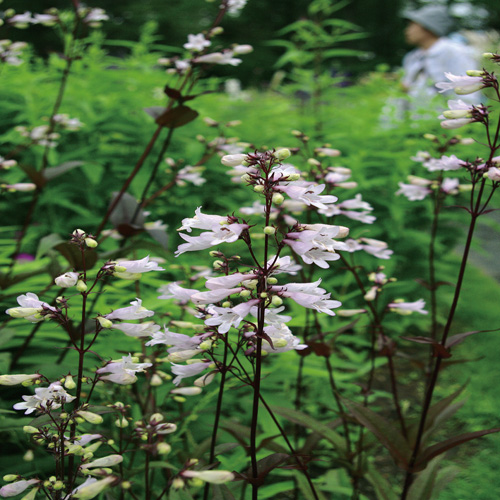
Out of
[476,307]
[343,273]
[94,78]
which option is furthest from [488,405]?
[94,78]

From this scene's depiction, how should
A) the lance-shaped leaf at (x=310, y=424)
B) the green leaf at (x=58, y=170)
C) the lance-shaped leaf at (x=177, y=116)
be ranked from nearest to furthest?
the lance-shaped leaf at (x=310, y=424), the lance-shaped leaf at (x=177, y=116), the green leaf at (x=58, y=170)

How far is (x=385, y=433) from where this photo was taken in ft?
5.16

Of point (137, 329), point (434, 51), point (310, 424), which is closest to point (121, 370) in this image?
point (137, 329)

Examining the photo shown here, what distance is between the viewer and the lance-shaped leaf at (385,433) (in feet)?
5.07

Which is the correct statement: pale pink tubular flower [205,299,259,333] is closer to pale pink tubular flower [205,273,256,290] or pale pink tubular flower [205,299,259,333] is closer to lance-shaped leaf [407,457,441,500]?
pale pink tubular flower [205,273,256,290]

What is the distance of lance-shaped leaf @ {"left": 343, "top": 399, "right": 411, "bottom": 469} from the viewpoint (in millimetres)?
1545

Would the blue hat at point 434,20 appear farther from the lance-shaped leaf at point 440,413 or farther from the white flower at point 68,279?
the white flower at point 68,279

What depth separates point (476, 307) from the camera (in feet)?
15.2

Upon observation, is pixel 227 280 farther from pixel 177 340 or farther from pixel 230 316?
pixel 177 340

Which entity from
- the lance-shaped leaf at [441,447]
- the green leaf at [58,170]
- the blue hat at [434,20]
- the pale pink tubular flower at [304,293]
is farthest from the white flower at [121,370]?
the blue hat at [434,20]

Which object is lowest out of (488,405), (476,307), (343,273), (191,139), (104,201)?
(476,307)

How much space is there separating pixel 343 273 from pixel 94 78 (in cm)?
247

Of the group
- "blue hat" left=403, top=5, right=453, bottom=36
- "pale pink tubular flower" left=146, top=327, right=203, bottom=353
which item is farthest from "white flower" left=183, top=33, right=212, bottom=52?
"blue hat" left=403, top=5, right=453, bottom=36

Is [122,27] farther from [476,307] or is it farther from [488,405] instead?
[488,405]
